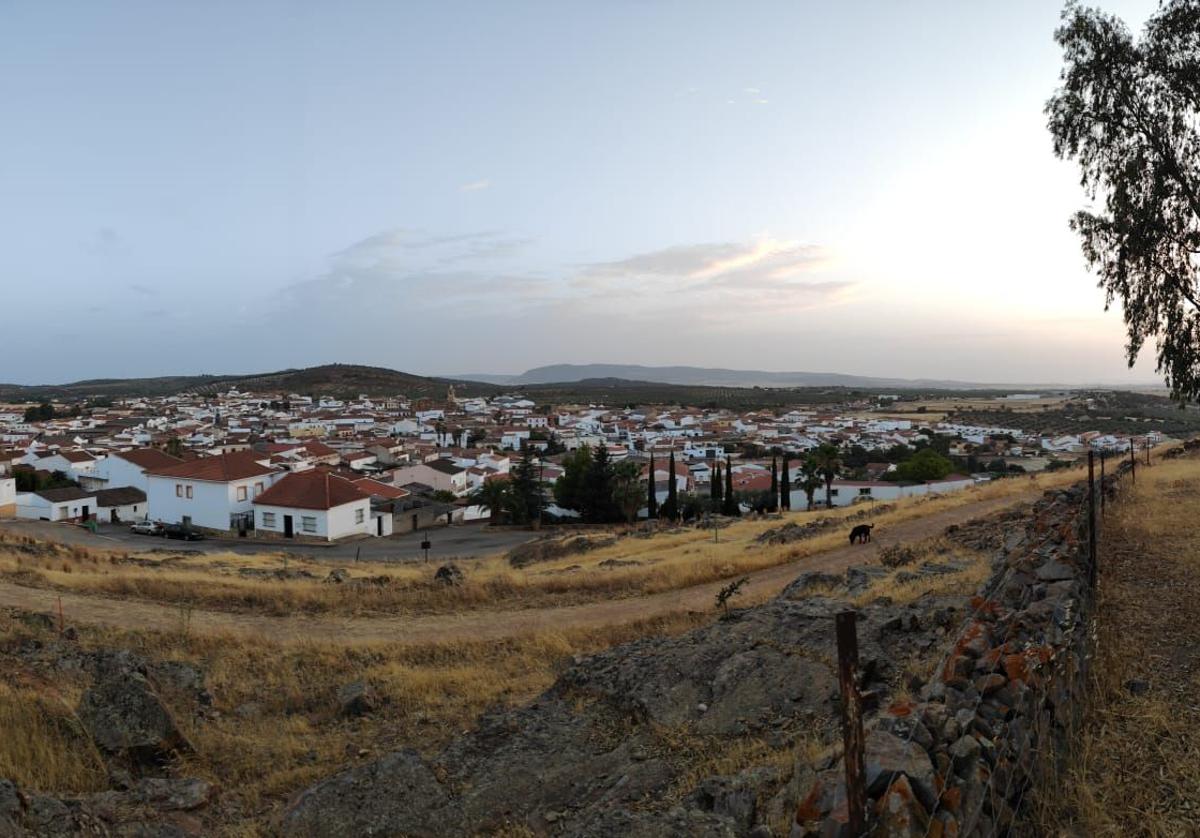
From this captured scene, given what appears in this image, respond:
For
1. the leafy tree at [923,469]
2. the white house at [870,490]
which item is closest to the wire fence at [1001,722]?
the white house at [870,490]

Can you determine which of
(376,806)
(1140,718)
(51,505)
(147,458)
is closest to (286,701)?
(376,806)

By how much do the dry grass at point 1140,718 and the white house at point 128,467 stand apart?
68.6m

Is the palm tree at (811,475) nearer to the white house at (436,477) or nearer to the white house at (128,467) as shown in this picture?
the white house at (436,477)

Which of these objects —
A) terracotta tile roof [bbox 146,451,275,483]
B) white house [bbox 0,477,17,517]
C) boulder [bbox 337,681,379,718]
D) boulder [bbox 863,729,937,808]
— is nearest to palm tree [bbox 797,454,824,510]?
terracotta tile roof [bbox 146,451,275,483]

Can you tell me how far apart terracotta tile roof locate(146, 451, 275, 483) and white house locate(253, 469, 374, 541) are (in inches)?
147

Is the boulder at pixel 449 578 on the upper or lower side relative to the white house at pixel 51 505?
upper

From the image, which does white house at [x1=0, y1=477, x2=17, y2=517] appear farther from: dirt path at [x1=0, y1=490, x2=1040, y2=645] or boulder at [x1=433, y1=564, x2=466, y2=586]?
boulder at [x1=433, y1=564, x2=466, y2=586]

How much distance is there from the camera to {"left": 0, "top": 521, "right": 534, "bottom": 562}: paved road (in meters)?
44.3

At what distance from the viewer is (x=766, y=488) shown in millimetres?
67562

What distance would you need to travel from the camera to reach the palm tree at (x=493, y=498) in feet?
191

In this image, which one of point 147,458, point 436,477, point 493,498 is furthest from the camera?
point 436,477

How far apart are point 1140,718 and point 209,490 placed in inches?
2341

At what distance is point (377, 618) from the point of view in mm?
17484

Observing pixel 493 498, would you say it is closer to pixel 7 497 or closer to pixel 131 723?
pixel 7 497
